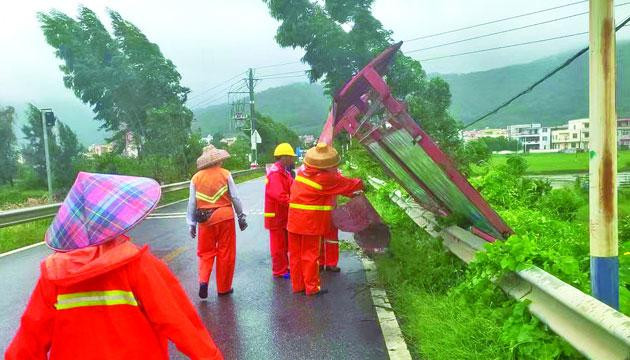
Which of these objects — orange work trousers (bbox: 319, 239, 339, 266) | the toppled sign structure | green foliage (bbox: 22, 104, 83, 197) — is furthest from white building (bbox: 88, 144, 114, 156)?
the toppled sign structure

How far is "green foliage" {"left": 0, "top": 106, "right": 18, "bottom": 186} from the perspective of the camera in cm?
6088

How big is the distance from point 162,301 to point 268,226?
16.0 feet

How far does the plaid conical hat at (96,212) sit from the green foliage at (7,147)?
63.0 m

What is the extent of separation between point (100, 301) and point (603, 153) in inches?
99.1

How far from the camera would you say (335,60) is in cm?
2898

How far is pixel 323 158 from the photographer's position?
19.7ft

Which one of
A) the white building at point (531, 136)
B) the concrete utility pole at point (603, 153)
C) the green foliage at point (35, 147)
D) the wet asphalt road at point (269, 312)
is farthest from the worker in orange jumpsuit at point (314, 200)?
the white building at point (531, 136)

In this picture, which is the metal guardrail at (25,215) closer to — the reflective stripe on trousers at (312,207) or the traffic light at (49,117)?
the traffic light at (49,117)

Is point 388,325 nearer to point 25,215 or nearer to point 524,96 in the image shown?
point 25,215

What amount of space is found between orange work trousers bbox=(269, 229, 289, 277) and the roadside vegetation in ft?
3.98

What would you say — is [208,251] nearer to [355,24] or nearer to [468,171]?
[468,171]

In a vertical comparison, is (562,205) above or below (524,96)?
below

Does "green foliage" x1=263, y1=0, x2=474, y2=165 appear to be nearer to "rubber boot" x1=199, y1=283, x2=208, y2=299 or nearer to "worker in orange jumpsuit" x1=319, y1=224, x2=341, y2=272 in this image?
"worker in orange jumpsuit" x1=319, y1=224, x2=341, y2=272

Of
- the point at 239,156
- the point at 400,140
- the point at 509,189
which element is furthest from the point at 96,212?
the point at 239,156
